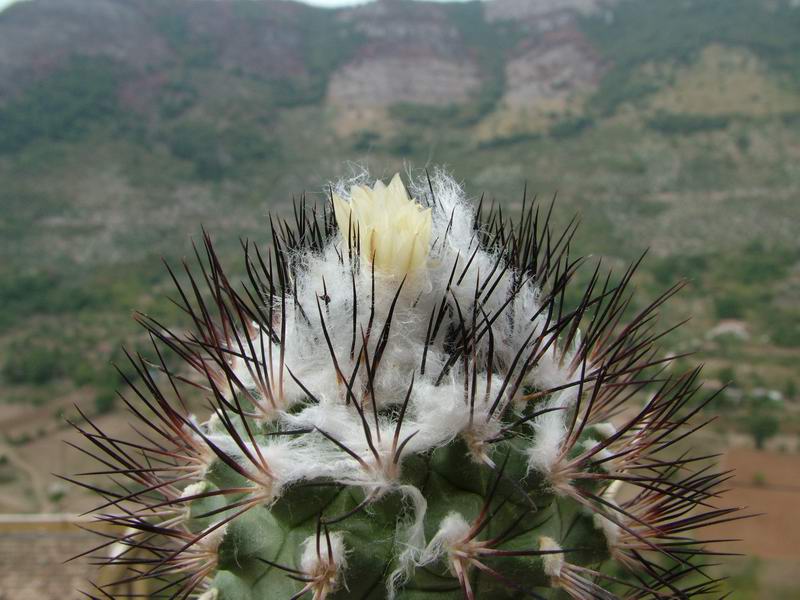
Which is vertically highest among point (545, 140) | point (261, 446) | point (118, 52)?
point (118, 52)

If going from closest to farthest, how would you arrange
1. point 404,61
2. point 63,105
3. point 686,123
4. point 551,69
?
point 686,123 < point 63,105 < point 551,69 < point 404,61

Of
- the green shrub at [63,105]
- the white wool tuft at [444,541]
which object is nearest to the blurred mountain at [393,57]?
the green shrub at [63,105]

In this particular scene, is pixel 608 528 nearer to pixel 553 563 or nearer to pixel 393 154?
pixel 553 563

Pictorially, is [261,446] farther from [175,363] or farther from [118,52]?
[118,52]

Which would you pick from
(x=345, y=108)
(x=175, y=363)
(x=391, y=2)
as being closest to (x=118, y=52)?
(x=345, y=108)

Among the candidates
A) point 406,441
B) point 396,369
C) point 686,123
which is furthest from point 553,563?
point 686,123

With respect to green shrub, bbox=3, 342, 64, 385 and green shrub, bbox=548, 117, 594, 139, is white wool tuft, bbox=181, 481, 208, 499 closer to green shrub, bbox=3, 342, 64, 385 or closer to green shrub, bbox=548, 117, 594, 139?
green shrub, bbox=3, 342, 64, 385
